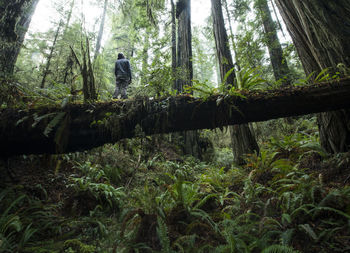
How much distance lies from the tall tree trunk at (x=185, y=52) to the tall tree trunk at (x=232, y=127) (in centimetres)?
181

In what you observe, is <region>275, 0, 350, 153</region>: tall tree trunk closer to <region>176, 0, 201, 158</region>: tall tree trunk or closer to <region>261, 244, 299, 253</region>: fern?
<region>261, 244, 299, 253</region>: fern

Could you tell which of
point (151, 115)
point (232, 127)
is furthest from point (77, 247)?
point (232, 127)

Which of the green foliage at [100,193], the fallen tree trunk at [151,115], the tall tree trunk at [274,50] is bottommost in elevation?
the green foliage at [100,193]

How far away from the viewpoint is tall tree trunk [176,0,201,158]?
8.64 m

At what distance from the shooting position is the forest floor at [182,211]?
2242 mm

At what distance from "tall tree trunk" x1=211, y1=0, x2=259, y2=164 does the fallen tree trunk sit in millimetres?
3116

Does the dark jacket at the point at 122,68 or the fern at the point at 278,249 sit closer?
the fern at the point at 278,249

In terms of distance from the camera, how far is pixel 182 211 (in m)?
3.05

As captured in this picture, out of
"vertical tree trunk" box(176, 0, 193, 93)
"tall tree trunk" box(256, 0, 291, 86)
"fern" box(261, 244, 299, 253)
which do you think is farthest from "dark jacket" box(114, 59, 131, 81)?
"fern" box(261, 244, 299, 253)

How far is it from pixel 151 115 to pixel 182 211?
1.59 m

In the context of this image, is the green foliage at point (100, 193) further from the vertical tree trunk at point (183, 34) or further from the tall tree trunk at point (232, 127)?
the vertical tree trunk at point (183, 34)

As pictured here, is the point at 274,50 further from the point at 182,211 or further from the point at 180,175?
the point at 182,211

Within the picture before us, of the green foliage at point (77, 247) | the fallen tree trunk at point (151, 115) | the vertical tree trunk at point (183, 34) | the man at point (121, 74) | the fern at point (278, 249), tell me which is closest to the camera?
the fern at point (278, 249)

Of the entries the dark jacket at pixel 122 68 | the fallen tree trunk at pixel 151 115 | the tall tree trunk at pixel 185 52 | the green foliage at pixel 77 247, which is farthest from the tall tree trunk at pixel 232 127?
the green foliage at pixel 77 247
